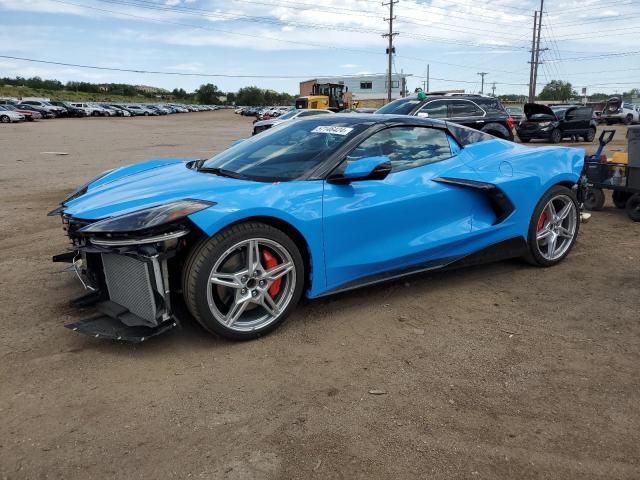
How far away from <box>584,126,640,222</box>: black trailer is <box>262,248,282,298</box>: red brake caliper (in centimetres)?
456

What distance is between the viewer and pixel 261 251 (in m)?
3.36

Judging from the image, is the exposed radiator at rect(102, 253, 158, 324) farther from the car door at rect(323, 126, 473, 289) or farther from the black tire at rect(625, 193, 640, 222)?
the black tire at rect(625, 193, 640, 222)

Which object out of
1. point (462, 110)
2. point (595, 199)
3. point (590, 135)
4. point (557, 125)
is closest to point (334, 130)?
point (595, 199)

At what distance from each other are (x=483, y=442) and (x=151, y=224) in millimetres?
2051

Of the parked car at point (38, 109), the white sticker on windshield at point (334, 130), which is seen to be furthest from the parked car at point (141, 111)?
the white sticker on windshield at point (334, 130)

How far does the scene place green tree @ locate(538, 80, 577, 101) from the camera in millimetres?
106919

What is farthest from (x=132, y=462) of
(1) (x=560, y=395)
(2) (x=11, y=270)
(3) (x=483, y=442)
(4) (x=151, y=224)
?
(2) (x=11, y=270)

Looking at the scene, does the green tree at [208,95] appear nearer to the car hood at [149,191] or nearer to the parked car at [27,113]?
the parked car at [27,113]

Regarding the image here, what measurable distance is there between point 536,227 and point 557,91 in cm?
11937

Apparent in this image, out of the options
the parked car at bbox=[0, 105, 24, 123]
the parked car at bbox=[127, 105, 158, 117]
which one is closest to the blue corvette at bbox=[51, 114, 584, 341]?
the parked car at bbox=[0, 105, 24, 123]

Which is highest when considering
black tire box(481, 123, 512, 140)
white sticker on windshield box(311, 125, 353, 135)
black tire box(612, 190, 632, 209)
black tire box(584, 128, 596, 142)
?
white sticker on windshield box(311, 125, 353, 135)

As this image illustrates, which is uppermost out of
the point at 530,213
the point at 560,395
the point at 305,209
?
the point at 305,209

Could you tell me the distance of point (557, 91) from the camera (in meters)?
110

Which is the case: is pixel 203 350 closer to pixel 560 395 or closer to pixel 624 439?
pixel 560 395
